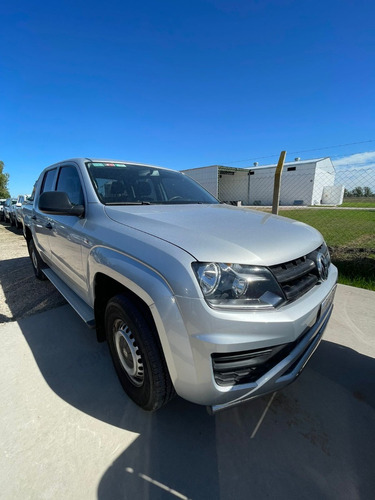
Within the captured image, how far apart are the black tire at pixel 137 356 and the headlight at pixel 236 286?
18.8 inches

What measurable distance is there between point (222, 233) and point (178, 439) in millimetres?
1301

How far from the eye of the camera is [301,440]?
1530 millimetres

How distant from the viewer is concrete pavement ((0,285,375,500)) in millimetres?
1295

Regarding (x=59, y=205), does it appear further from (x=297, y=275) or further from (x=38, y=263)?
(x=38, y=263)

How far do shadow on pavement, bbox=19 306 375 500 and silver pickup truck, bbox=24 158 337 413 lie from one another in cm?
22

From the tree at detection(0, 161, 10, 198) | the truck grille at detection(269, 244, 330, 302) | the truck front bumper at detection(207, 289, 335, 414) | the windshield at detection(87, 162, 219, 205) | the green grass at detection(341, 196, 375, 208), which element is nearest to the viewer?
the truck front bumper at detection(207, 289, 335, 414)

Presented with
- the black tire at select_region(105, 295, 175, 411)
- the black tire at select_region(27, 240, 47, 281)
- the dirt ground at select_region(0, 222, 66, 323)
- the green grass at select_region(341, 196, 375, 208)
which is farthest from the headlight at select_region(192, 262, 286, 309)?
the green grass at select_region(341, 196, 375, 208)

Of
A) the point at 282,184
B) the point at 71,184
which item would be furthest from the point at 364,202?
the point at 282,184

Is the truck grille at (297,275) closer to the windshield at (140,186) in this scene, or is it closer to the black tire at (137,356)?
the black tire at (137,356)

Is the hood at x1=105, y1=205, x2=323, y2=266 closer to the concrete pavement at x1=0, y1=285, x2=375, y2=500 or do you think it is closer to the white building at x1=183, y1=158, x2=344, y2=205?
the concrete pavement at x1=0, y1=285, x2=375, y2=500

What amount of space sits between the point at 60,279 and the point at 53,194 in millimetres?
1505

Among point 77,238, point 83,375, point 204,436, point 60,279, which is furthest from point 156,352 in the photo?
point 60,279

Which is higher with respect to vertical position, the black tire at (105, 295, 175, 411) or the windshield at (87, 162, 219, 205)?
the windshield at (87, 162, 219, 205)

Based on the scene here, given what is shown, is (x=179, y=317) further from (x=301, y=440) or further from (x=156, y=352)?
(x=301, y=440)
